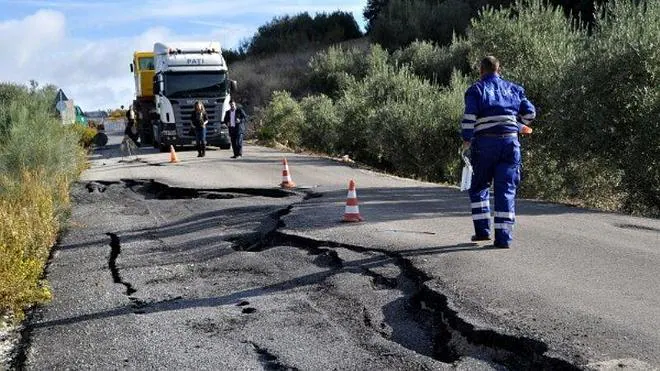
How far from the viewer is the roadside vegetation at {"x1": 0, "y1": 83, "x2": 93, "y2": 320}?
7.63 m

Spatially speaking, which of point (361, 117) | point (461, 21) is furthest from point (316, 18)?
point (361, 117)

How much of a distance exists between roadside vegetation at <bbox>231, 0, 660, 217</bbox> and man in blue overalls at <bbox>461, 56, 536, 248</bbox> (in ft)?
21.1

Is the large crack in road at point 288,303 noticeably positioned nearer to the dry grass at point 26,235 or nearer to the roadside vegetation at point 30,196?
the dry grass at point 26,235

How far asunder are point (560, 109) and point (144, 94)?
23.3 m

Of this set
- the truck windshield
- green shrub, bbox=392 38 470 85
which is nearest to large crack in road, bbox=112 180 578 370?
the truck windshield

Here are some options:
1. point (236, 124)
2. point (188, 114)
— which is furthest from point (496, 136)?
point (188, 114)

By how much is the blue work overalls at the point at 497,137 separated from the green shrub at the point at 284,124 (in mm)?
26707

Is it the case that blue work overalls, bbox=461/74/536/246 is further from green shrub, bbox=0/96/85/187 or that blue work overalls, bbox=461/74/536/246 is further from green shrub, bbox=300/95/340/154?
green shrub, bbox=300/95/340/154

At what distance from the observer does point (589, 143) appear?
14.7 meters

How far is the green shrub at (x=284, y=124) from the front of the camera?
35.2 metres

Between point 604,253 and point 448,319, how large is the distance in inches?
114

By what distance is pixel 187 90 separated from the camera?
1123 inches

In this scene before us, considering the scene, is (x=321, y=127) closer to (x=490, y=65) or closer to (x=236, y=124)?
(x=236, y=124)

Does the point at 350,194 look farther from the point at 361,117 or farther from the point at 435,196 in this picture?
the point at 361,117
